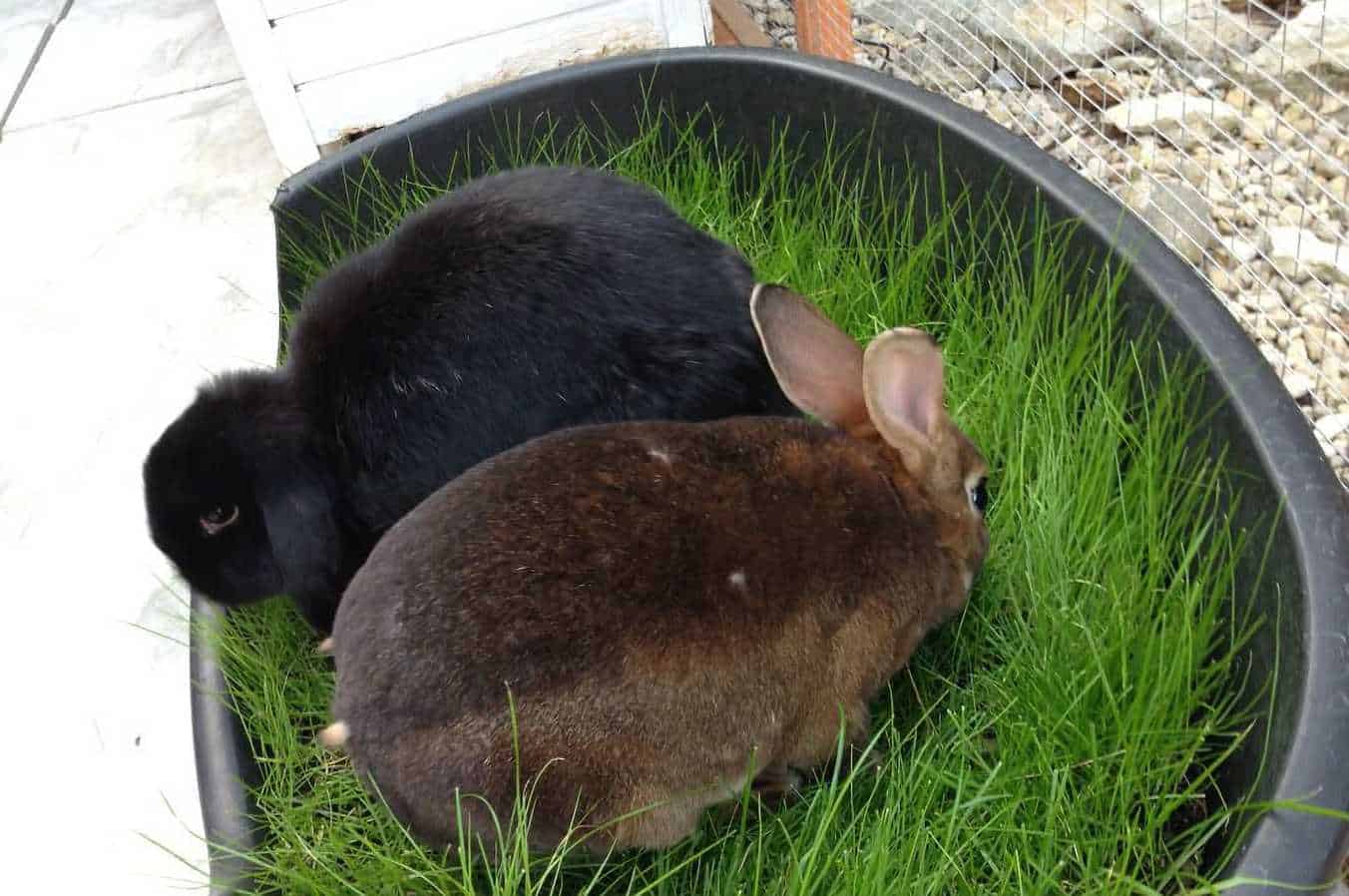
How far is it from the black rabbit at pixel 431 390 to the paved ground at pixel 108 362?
1.47 feet

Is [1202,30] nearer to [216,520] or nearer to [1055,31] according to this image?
[1055,31]

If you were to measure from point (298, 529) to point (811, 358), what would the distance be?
79cm

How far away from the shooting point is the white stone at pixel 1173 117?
291 cm

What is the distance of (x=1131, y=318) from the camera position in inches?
76.7

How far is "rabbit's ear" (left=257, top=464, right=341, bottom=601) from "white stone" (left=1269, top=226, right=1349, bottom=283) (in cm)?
188

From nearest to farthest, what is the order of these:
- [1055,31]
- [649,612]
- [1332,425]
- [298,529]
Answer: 1. [649,612]
2. [298,529]
3. [1332,425]
4. [1055,31]

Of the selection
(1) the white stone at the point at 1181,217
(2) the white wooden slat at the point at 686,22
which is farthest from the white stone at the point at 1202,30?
(2) the white wooden slat at the point at 686,22

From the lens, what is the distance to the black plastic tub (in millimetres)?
1380

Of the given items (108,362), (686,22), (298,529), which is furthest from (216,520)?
(686,22)

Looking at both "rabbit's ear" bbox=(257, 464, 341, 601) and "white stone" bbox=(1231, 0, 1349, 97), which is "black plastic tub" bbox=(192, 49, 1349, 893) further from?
"white stone" bbox=(1231, 0, 1349, 97)

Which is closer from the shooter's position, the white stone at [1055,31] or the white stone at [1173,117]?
the white stone at [1173,117]

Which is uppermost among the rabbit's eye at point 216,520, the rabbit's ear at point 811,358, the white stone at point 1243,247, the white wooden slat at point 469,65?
the white wooden slat at point 469,65

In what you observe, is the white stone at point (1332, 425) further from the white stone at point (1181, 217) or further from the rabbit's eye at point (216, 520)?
the rabbit's eye at point (216, 520)

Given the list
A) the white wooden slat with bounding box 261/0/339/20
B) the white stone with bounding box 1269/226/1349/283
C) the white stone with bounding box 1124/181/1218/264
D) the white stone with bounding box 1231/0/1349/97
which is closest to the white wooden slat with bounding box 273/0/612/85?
the white wooden slat with bounding box 261/0/339/20
